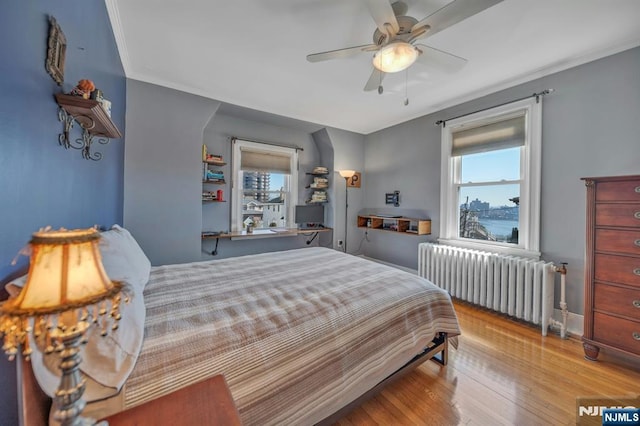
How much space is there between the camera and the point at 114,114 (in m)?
2.18

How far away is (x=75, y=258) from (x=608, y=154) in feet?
11.8

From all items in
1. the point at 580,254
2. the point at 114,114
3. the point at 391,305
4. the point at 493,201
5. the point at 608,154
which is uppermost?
the point at 114,114

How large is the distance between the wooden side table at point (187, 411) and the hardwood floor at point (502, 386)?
1003 mm

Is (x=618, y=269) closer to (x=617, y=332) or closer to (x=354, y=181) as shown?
(x=617, y=332)

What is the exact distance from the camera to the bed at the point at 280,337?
930 millimetres

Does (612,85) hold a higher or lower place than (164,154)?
higher

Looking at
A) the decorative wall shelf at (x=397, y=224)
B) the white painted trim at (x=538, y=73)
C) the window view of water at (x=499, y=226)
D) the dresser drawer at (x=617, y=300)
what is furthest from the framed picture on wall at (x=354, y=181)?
the dresser drawer at (x=617, y=300)

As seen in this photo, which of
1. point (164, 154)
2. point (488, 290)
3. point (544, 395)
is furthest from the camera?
point (164, 154)

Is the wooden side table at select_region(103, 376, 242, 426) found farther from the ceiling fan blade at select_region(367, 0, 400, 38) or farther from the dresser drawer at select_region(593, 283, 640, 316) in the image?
the dresser drawer at select_region(593, 283, 640, 316)

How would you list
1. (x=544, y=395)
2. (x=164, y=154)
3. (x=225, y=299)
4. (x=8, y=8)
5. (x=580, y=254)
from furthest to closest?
(x=164, y=154)
(x=580, y=254)
(x=544, y=395)
(x=225, y=299)
(x=8, y=8)

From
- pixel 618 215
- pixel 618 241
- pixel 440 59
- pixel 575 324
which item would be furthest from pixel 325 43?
pixel 575 324

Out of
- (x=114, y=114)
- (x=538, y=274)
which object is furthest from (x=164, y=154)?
(x=538, y=274)

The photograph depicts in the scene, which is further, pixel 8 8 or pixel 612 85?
pixel 612 85

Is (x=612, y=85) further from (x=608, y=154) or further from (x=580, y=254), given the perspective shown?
(x=580, y=254)
